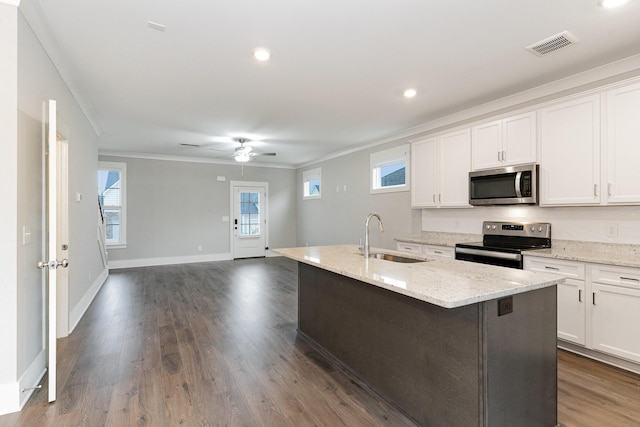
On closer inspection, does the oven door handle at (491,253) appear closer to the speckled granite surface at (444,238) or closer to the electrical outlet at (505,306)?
the speckled granite surface at (444,238)

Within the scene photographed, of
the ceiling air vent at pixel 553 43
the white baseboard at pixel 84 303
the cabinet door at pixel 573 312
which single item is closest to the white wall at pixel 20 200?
the white baseboard at pixel 84 303

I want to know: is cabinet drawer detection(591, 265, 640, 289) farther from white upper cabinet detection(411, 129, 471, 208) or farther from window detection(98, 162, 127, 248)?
window detection(98, 162, 127, 248)

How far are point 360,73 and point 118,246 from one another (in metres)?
6.60

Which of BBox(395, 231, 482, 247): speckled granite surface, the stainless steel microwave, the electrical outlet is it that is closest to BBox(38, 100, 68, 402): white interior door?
the electrical outlet

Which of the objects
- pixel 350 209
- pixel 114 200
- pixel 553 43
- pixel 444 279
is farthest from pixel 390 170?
pixel 114 200

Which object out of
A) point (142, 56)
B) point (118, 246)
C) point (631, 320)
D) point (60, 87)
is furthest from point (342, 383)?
point (118, 246)

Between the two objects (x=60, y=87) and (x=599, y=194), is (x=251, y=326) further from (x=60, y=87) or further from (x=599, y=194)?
(x=599, y=194)

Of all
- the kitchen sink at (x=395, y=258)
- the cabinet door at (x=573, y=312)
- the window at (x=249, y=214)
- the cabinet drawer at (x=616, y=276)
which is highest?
the window at (x=249, y=214)

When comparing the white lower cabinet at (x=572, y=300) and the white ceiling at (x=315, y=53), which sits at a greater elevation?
the white ceiling at (x=315, y=53)

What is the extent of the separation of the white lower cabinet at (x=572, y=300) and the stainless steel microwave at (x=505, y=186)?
0.76 meters

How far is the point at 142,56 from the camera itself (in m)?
2.84

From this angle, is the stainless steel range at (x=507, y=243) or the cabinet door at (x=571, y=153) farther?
the stainless steel range at (x=507, y=243)

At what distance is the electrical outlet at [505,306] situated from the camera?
64.1 inches

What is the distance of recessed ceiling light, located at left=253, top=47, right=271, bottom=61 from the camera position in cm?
272
